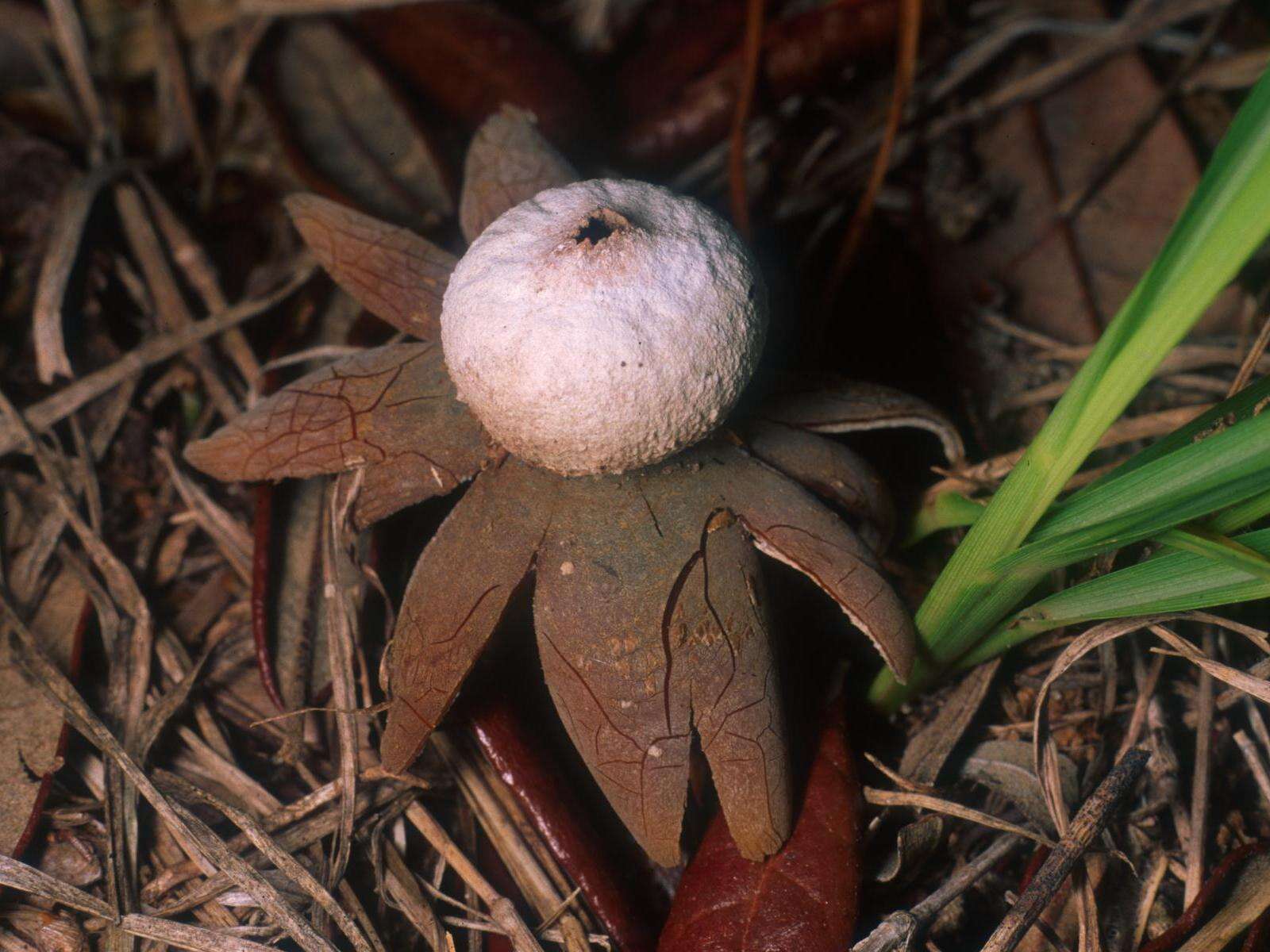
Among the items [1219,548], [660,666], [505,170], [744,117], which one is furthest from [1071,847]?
[744,117]

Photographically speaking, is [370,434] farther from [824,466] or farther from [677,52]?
[677,52]

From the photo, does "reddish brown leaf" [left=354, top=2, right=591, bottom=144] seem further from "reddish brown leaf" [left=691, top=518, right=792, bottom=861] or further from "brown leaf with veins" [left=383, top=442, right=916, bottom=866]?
"reddish brown leaf" [left=691, top=518, right=792, bottom=861]

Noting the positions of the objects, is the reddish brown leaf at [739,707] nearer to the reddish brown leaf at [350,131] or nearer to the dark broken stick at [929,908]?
the dark broken stick at [929,908]

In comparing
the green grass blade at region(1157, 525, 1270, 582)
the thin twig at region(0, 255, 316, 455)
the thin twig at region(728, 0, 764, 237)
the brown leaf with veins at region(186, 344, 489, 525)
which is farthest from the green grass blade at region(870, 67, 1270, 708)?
the thin twig at region(0, 255, 316, 455)

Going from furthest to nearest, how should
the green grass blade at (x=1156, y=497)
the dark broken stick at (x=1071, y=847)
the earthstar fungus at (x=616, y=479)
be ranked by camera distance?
the dark broken stick at (x=1071, y=847) → the earthstar fungus at (x=616, y=479) → the green grass blade at (x=1156, y=497)

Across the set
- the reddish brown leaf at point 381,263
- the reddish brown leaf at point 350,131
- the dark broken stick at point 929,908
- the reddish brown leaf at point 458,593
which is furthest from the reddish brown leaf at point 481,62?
the dark broken stick at point 929,908

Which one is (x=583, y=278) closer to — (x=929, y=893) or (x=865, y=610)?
(x=865, y=610)

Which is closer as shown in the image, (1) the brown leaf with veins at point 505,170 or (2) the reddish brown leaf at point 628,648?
(2) the reddish brown leaf at point 628,648

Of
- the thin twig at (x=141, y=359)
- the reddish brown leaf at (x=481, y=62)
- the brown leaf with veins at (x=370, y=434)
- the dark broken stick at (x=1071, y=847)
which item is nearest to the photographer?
the dark broken stick at (x=1071, y=847)

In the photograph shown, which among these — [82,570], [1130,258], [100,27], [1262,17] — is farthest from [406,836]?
[1262,17]
